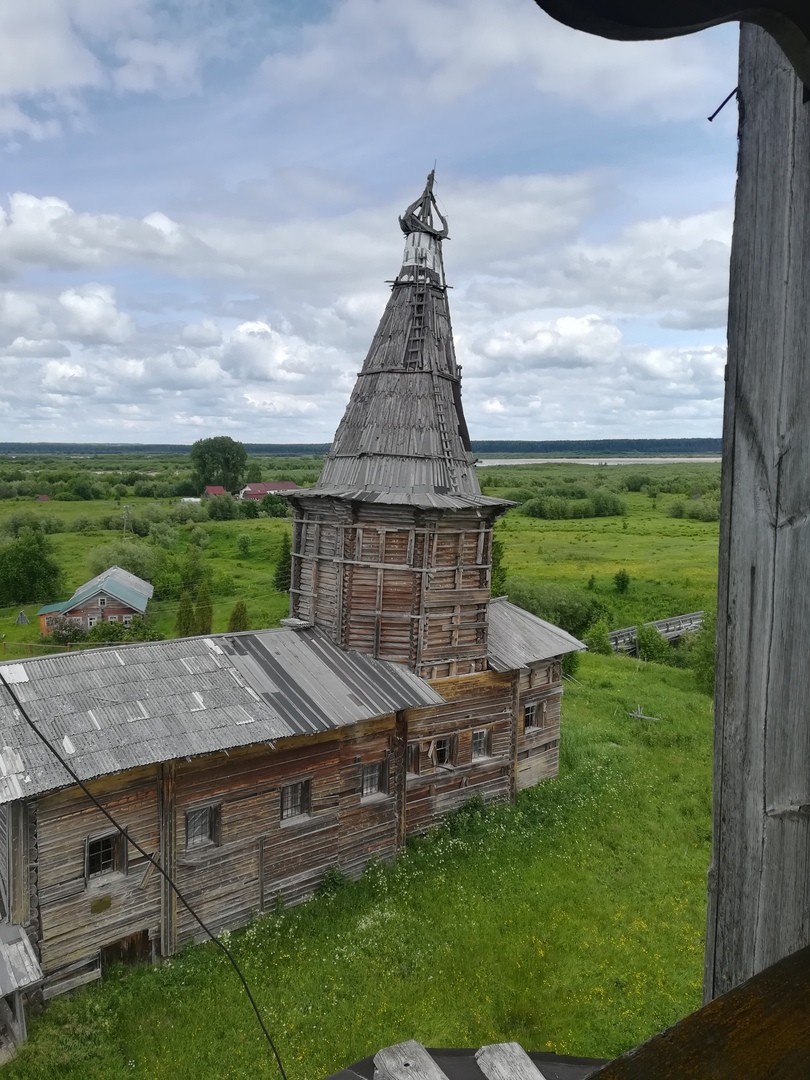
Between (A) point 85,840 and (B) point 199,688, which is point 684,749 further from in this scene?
(A) point 85,840

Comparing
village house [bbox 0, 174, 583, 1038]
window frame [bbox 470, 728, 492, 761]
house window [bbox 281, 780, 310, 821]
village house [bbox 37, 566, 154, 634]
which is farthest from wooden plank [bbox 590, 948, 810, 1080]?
village house [bbox 37, 566, 154, 634]

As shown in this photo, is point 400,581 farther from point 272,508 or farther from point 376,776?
point 272,508

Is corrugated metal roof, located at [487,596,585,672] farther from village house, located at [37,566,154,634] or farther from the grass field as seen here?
village house, located at [37,566,154,634]

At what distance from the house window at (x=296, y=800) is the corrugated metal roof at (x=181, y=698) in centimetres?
185

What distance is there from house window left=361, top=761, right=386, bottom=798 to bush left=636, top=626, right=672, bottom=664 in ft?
96.5

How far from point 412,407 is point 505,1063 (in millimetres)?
17694

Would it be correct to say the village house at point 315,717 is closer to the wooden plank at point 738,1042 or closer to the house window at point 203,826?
the house window at point 203,826

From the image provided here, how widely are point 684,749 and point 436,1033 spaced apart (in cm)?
1759

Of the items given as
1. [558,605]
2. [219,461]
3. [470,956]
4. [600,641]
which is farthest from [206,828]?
[219,461]

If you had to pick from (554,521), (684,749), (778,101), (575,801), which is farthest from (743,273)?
(554,521)

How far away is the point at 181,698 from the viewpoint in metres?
14.5

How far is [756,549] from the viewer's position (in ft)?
5.63

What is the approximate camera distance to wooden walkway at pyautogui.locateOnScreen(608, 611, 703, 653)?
152 ft

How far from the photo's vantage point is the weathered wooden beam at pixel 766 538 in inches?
64.7
